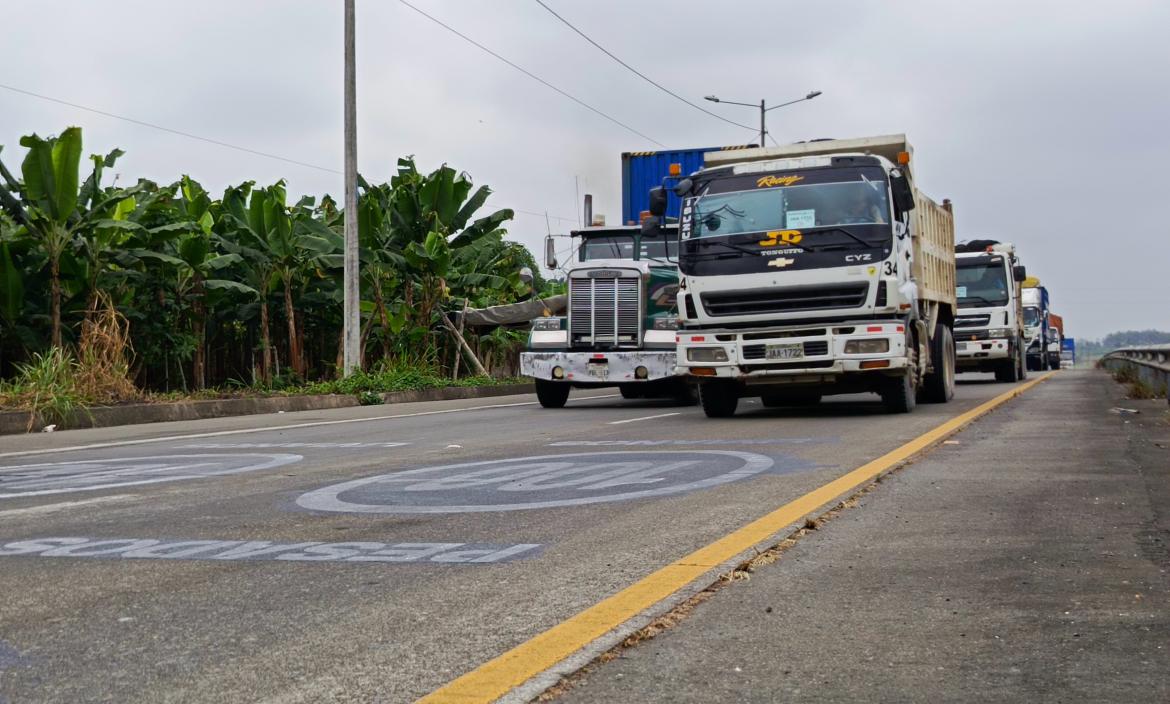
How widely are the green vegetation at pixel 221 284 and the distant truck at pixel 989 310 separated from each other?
9322 millimetres

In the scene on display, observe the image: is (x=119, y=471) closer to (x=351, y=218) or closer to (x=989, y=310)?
(x=351, y=218)

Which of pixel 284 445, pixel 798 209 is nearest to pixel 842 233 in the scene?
pixel 798 209

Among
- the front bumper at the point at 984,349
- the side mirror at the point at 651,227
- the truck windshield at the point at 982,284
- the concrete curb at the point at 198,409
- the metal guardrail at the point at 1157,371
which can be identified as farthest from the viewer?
the truck windshield at the point at 982,284

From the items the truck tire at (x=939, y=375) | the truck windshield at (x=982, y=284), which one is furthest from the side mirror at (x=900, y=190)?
the truck windshield at (x=982, y=284)

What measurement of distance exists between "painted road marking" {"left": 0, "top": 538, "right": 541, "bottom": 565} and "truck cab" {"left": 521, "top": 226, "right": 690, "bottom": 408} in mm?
11656

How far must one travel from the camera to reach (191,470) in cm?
891

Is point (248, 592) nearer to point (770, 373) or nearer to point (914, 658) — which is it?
point (914, 658)

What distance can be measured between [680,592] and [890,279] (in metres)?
9.48

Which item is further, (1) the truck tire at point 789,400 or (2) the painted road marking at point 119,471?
(1) the truck tire at point 789,400

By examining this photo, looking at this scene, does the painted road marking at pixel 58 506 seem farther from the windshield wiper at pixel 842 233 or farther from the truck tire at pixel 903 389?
the truck tire at pixel 903 389

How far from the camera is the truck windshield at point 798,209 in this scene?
13500mm

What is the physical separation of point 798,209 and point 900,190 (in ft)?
3.84

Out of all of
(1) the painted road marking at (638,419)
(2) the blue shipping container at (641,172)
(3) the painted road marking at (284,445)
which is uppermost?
(2) the blue shipping container at (641,172)

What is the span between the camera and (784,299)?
13.5m
